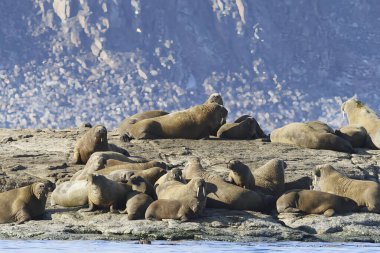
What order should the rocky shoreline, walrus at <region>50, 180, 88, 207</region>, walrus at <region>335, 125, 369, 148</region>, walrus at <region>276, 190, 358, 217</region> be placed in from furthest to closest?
walrus at <region>335, 125, 369, 148</region> < walrus at <region>50, 180, 88, 207</region> < walrus at <region>276, 190, 358, 217</region> < the rocky shoreline

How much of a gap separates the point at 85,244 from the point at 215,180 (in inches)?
122

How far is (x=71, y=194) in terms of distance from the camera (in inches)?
854

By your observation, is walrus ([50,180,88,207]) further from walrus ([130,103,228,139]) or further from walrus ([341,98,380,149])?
walrus ([341,98,380,149])

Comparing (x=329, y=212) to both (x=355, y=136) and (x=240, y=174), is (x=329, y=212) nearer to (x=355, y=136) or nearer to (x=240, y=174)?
(x=240, y=174)

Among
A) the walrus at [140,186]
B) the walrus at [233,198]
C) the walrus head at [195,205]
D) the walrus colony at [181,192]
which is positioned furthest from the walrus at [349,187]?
the walrus at [140,186]

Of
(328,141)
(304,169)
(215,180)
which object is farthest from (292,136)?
(215,180)

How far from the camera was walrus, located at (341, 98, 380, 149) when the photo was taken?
91.7 feet

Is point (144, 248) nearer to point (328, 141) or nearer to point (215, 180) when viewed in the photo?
point (215, 180)

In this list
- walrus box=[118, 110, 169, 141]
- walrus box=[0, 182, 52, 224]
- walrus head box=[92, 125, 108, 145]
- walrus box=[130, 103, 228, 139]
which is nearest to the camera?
walrus box=[0, 182, 52, 224]

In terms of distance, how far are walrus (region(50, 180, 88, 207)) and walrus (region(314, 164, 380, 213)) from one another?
12.7 feet

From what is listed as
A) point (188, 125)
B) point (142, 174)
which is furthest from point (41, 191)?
point (188, 125)

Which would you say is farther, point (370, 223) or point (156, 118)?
point (156, 118)

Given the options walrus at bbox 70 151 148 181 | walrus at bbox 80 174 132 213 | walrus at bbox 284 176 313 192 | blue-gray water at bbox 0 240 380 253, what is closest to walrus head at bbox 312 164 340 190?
walrus at bbox 284 176 313 192

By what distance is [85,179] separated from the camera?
22078 millimetres
